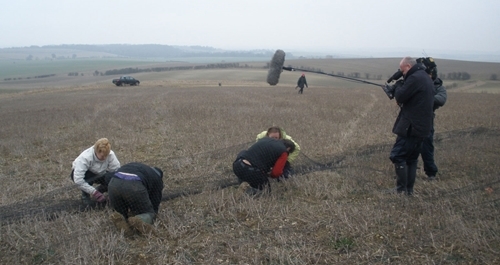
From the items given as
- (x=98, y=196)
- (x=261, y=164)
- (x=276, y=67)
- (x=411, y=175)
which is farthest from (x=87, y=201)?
(x=411, y=175)

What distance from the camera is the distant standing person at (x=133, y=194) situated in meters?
4.05

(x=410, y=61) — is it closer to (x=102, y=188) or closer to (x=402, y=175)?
(x=402, y=175)

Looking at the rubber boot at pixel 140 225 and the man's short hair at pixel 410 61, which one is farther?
the man's short hair at pixel 410 61

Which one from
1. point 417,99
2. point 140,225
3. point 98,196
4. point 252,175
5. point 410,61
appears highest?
point 410,61

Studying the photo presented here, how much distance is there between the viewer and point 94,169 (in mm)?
5242

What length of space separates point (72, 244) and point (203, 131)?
7.71 metres

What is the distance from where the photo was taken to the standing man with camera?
473 cm

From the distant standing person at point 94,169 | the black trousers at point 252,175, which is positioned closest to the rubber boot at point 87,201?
the distant standing person at point 94,169

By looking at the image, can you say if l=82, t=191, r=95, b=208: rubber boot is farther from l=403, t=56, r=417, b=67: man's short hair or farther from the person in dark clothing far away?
l=403, t=56, r=417, b=67: man's short hair

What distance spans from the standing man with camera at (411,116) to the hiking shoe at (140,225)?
10.5ft

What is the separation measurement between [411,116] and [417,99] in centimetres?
22

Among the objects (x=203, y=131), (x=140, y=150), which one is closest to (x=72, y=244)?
(x=140, y=150)

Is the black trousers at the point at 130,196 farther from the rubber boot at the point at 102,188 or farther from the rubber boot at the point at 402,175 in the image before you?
the rubber boot at the point at 402,175

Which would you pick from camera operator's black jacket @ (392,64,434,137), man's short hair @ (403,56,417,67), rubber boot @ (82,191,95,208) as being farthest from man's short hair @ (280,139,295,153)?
rubber boot @ (82,191,95,208)
